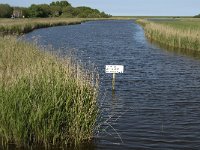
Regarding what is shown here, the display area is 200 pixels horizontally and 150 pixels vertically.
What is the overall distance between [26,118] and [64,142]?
0.97m

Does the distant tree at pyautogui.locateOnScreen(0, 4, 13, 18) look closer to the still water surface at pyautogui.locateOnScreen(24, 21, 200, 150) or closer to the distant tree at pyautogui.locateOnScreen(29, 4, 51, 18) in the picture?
the distant tree at pyautogui.locateOnScreen(29, 4, 51, 18)

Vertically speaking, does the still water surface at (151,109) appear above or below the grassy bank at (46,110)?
below

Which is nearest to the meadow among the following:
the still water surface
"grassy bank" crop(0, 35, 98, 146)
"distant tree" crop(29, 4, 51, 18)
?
"grassy bank" crop(0, 35, 98, 146)

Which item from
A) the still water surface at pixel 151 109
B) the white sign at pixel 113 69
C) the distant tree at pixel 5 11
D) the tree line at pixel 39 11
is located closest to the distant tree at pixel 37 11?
the tree line at pixel 39 11

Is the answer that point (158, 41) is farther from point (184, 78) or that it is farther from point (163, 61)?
point (184, 78)

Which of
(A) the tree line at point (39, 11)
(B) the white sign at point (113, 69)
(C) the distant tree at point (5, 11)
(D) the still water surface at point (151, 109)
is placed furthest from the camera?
(A) the tree line at point (39, 11)

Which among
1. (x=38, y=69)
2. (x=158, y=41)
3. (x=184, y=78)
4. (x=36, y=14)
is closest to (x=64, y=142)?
(x=38, y=69)

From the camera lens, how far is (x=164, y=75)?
62.8 ft

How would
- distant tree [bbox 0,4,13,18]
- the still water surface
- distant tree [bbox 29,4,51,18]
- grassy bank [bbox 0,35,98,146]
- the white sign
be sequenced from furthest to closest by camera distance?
distant tree [bbox 29,4,51,18] → distant tree [bbox 0,4,13,18] → the white sign → the still water surface → grassy bank [bbox 0,35,98,146]

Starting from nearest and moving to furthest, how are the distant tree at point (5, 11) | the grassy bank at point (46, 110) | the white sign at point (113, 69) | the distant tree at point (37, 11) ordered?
the grassy bank at point (46, 110) → the white sign at point (113, 69) → the distant tree at point (5, 11) → the distant tree at point (37, 11)

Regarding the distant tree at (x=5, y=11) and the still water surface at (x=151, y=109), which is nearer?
the still water surface at (x=151, y=109)

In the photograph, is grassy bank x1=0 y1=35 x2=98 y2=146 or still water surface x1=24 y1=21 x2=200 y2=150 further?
still water surface x1=24 y1=21 x2=200 y2=150

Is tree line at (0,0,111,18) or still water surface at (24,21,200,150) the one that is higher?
tree line at (0,0,111,18)

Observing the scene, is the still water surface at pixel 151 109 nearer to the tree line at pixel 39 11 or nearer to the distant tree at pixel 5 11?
the distant tree at pixel 5 11
